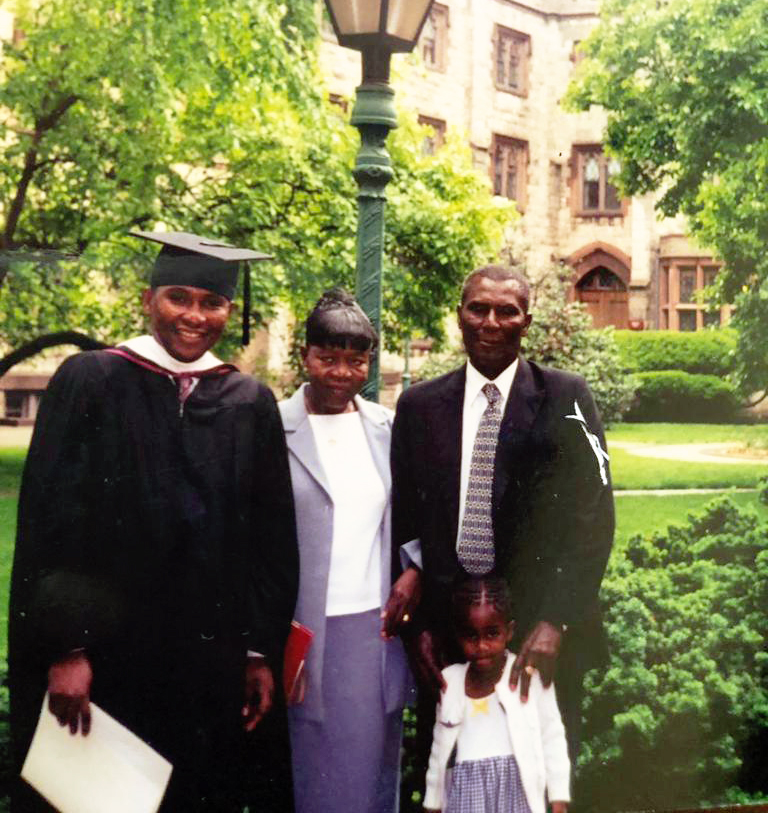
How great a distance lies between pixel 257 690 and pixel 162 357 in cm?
95

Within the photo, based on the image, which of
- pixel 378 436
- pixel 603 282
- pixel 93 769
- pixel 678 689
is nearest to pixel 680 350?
pixel 603 282

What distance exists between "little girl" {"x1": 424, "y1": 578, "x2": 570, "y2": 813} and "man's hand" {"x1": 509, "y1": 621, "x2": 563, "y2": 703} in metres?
0.02

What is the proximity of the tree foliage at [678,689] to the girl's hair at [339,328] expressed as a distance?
1.83m

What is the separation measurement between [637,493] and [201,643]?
2.94 meters

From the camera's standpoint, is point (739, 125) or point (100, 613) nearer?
point (100, 613)

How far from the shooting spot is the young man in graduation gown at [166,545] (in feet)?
9.07

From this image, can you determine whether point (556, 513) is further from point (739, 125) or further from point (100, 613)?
point (739, 125)

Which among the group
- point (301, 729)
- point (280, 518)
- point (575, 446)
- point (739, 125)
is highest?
point (739, 125)

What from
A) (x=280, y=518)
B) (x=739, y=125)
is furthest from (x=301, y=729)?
(x=739, y=125)

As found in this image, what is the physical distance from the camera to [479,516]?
3164 mm

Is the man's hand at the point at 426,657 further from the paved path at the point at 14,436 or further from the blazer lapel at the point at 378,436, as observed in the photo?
the paved path at the point at 14,436

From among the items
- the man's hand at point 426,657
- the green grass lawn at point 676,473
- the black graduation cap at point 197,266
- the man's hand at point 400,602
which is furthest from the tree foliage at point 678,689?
the black graduation cap at point 197,266

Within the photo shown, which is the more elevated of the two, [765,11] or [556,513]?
[765,11]

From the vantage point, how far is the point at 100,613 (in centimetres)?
281
